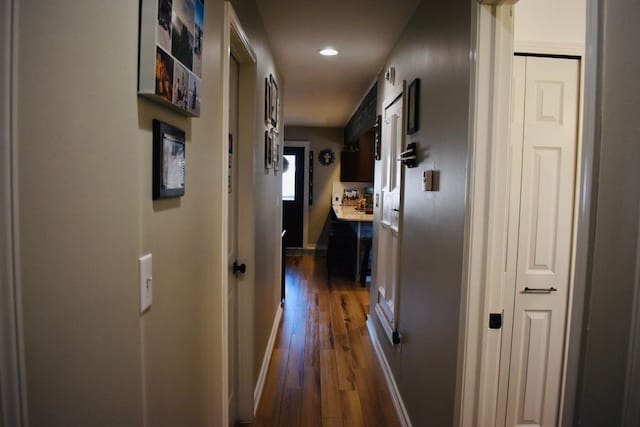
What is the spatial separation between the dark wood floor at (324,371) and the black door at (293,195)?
108 inches

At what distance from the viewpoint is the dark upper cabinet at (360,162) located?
21.4 ft

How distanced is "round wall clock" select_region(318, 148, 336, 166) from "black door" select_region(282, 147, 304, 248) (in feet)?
1.19

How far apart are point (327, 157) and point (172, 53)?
6492mm

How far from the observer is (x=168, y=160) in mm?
878

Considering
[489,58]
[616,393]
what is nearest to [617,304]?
[616,393]

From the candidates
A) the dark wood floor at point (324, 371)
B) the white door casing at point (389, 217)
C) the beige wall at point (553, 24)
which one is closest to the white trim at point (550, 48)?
the beige wall at point (553, 24)

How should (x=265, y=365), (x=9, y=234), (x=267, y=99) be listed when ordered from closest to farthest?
(x=9, y=234) < (x=267, y=99) < (x=265, y=365)

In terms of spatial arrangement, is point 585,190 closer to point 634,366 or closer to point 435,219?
point 634,366

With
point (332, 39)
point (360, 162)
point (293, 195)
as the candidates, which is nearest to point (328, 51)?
point (332, 39)

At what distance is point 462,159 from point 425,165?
0.51m

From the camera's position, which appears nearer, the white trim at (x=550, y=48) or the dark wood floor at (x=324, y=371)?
the white trim at (x=550, y=48)

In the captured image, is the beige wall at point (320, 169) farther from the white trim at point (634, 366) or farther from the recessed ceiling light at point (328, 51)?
the white trim at point (634, 366)

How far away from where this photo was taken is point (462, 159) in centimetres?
144

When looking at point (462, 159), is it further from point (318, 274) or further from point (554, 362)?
point (318, 274)
